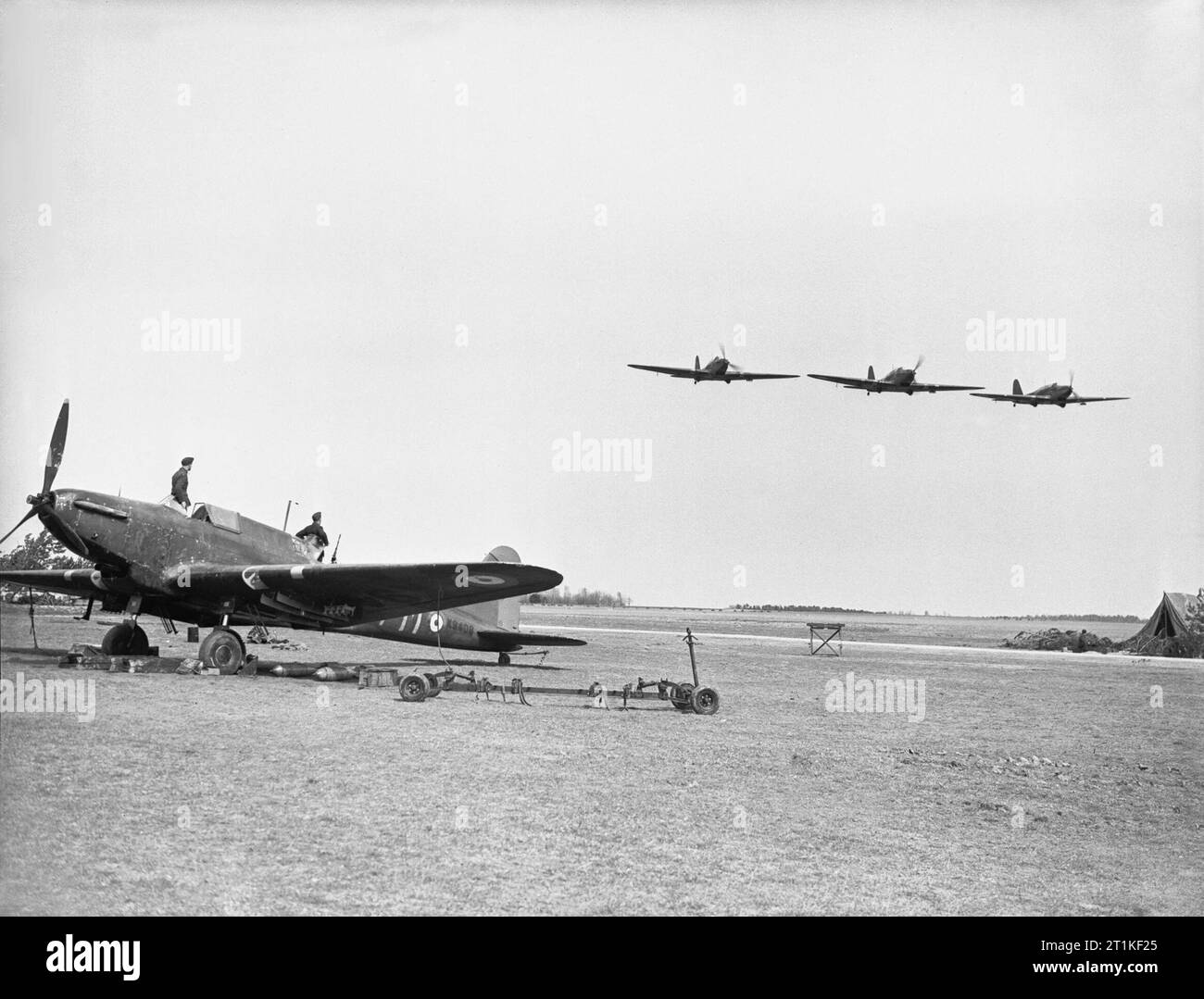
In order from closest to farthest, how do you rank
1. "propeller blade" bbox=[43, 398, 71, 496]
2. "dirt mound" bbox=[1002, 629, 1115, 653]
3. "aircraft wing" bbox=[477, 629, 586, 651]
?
"propeller blade" bbox=[43, 398, 71, 496]
"aircraft wing" bbox=[477, 629, 586, 651]
"dirt mound" bbox=[1002, 629, 1115, 653]

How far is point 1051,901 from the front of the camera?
740cm

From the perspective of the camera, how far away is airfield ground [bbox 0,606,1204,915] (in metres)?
6.35

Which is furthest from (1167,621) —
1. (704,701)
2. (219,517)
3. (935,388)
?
(219,517)

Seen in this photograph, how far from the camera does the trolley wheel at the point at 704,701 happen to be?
48.0ft

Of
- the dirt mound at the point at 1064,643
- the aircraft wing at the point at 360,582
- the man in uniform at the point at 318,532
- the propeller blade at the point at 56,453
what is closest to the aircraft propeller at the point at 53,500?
the propeller blade at the point at 56,453

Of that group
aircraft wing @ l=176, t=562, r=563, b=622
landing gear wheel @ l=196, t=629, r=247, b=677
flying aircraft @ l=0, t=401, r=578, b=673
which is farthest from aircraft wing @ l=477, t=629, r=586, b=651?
landing gear wheel @ l=196, t=629, r=247, b=677

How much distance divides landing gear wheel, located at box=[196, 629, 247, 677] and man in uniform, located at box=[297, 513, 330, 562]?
2670 millimetres

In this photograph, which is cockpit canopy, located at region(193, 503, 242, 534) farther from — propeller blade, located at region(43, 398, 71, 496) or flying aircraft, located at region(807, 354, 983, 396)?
flying aircraft, located at region(807, 354, 983, 396)

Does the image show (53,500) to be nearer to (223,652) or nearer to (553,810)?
(223,652)

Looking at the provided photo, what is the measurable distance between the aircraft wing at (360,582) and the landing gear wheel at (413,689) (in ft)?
5.92

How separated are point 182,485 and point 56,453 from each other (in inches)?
101
